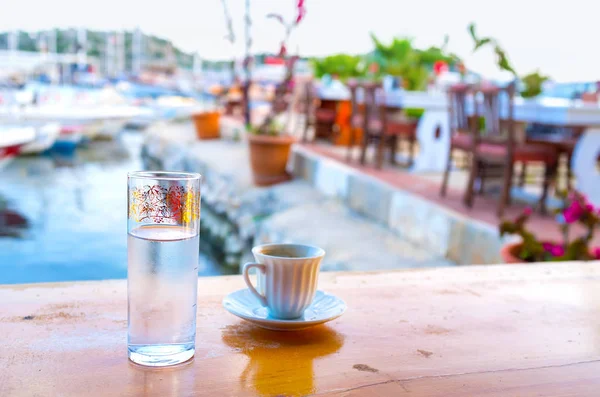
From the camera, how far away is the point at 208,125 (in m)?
9.20

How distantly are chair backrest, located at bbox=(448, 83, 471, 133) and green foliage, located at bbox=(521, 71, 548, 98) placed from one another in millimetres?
415

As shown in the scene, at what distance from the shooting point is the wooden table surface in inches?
23.5

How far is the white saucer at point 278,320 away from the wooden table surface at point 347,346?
2 cm

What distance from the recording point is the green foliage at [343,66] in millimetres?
9578

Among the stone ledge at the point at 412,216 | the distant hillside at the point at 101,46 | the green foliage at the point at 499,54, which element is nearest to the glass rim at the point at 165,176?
the stone ledge at the point at 412,216

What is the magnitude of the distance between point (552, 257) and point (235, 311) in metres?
1.86

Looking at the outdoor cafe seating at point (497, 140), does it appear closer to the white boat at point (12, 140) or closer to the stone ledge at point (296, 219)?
the stone ledge at point (296, 219)

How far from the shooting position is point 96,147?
11.8 meters

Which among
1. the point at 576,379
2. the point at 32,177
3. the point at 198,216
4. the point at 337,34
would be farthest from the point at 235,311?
the point at 32,177

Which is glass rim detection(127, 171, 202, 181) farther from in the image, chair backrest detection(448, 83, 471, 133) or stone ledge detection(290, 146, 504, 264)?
chair backrest detection(448, 83, 471, 133)

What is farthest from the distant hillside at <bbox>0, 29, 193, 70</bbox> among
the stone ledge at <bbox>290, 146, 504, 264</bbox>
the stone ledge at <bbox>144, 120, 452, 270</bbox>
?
the stone ledge at <bbox>290, 146, 504, 264</bbox>

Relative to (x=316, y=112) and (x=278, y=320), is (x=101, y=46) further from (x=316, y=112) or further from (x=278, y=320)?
(x=278, y=320)

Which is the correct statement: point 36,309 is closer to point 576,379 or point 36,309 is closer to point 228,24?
point 576,379

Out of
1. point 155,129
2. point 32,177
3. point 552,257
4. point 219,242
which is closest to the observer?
point 552,257
